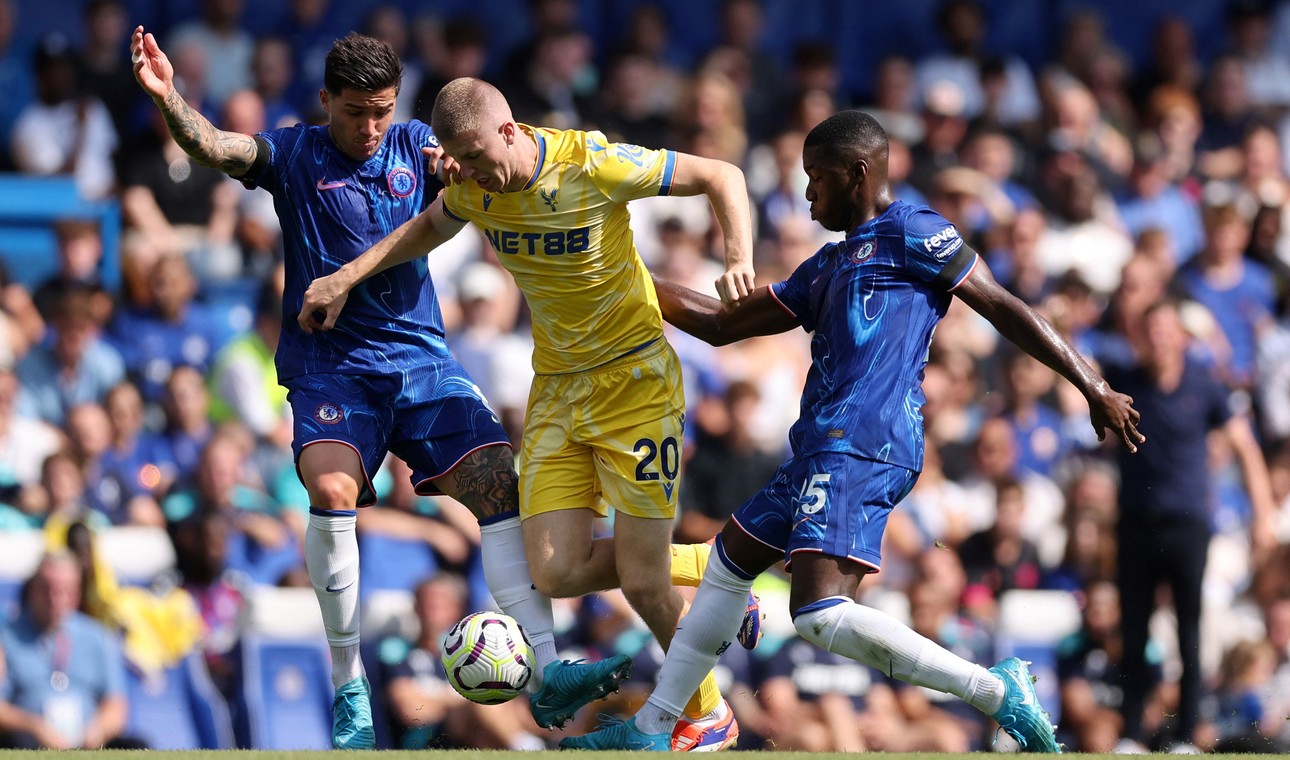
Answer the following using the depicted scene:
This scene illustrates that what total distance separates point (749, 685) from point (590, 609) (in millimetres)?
966

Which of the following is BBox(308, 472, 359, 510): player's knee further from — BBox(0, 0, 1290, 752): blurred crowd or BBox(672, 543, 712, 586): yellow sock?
BBox(0, 0, 1290, 752): blurred crowd

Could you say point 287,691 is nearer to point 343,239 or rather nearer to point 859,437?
point 343,239

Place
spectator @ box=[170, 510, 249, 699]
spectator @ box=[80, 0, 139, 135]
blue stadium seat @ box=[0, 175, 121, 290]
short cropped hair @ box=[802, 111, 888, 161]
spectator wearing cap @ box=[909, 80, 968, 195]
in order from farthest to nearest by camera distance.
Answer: spectator wearing cap @ box=[909, 80, 968, 195] < spectator @ box=[80, 0, 139, 135] < blue stadium seat @ box=[0, 175, 121, 290] < spectator @ box=[170, 510, 249, 699] < short cropped hair @ box=[802, 111, 888, 161]

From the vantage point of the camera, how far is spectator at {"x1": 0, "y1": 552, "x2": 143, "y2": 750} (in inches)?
352

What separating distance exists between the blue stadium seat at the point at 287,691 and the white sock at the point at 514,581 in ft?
8.97

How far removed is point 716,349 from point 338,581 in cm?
448

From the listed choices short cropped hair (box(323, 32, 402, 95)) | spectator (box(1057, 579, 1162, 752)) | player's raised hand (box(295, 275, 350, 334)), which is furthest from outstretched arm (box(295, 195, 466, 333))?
spectator (box(1057, 579, 1162, 752))

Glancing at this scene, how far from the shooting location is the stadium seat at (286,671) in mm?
9109

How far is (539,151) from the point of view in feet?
21.6

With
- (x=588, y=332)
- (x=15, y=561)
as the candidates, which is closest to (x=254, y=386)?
(x=15, y=561)

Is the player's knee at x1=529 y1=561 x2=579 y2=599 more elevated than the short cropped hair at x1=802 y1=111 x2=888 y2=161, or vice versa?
the short cropped hair at x1=802 y1=111 x2=888 y2=161

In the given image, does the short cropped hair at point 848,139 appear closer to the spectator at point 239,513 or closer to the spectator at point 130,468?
the spectator at point 239,513

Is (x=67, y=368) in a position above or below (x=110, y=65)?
below

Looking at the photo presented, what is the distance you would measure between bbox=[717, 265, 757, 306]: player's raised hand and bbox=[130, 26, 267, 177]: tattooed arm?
6.45 feet
